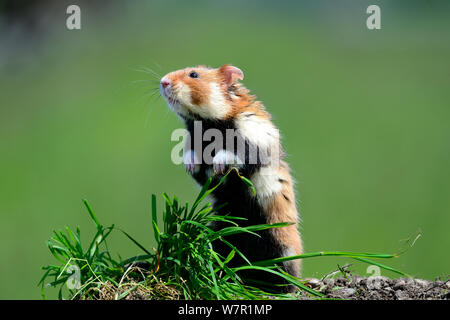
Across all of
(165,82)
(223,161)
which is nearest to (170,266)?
(223,161)

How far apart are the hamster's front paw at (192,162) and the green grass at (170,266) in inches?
17.9

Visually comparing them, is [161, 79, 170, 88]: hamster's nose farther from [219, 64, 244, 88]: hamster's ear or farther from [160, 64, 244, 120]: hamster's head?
[219, 64, 244, 88]: hamster's ear

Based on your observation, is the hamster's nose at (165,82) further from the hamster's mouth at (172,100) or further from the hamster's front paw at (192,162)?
the hamster's front paw at (192,162)

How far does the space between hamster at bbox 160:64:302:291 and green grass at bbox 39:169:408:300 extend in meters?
0.43

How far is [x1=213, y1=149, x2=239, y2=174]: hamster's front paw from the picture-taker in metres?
2.93

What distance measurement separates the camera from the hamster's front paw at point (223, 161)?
9.60ft

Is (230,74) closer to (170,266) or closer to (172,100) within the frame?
(172,100)

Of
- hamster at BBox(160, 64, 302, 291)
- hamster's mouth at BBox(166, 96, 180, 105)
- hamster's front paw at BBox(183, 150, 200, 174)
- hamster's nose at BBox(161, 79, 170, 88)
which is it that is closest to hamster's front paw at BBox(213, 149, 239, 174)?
hamster at BBox(160, 64, 302, 291)

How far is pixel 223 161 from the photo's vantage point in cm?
293

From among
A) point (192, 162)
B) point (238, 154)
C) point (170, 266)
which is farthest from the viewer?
point (192, 162)

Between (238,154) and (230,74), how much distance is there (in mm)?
541

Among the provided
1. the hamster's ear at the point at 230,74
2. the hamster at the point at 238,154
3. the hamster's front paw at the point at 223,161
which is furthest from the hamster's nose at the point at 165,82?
the hamster's front paw at the point at 223,161
